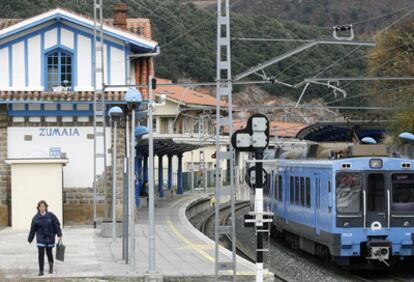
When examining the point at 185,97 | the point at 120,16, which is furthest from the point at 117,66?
the point at 185,97

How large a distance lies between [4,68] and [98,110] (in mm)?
3254

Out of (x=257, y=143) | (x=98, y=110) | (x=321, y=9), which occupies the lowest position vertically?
(x=257, y=143)

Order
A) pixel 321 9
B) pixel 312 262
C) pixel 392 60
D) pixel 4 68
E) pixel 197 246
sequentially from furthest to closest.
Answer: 1. pixel 321 9
2. pixel 392 60
3. pixel 4 68
4. pixel 312 262
5. pixel 197 246

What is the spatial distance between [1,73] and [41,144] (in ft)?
8.03

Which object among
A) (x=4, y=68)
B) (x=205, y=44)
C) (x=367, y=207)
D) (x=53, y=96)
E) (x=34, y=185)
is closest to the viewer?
(x=367, y=207)

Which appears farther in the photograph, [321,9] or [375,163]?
[321,9]

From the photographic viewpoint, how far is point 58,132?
29.2 meters

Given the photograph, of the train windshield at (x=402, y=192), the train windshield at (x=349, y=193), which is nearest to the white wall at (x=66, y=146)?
the train windshield at (x=349, y=193)

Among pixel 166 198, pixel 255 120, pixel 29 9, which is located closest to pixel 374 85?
pixel 166 198

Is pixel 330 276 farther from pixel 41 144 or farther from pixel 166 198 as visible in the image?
pixel 166 198

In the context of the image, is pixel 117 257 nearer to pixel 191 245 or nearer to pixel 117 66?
pixel 191 245

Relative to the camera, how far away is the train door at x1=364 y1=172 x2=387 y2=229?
19609mm

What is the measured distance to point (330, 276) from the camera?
20516 mm

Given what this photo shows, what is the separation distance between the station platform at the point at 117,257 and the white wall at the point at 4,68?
4.50 m
